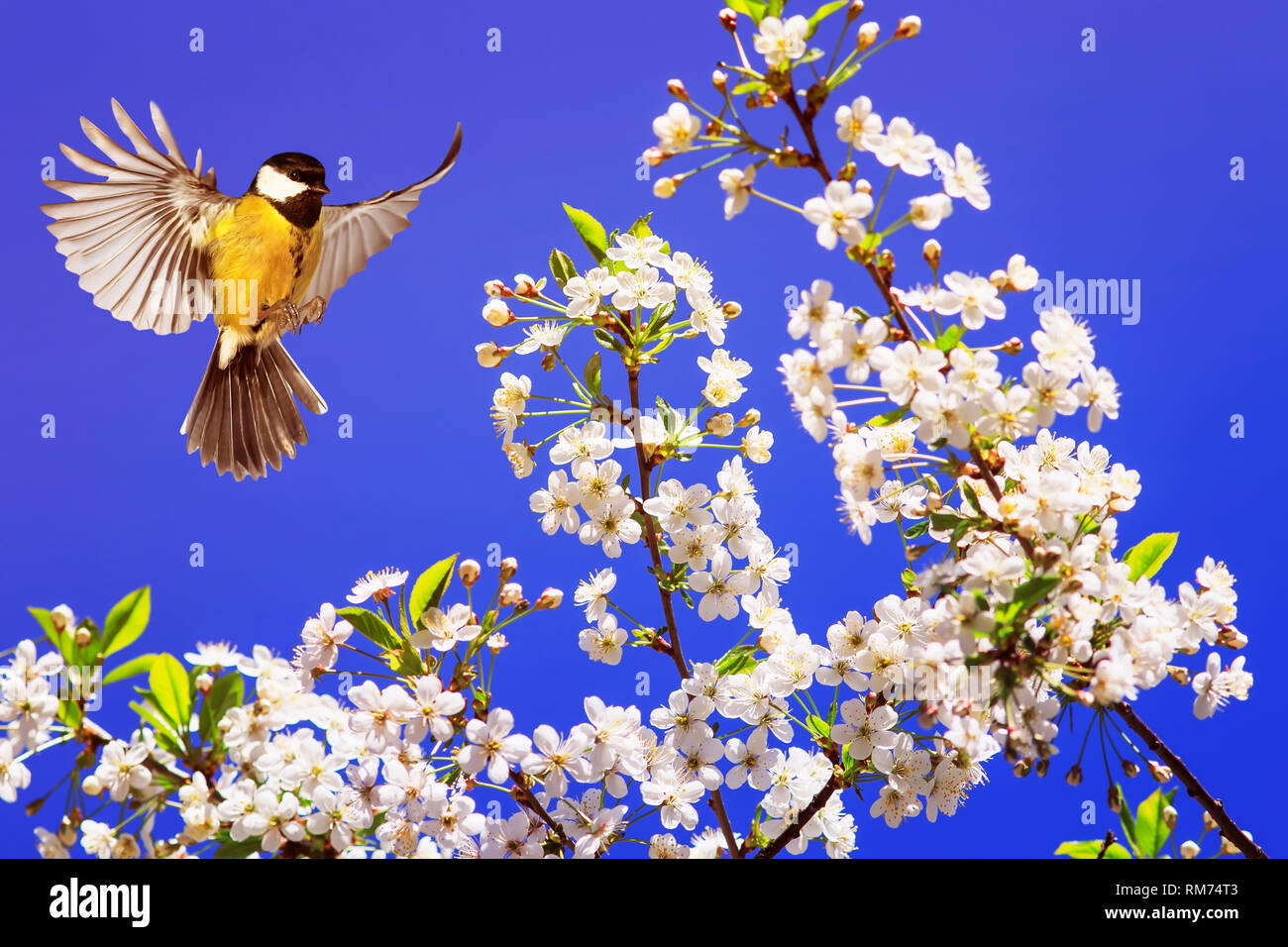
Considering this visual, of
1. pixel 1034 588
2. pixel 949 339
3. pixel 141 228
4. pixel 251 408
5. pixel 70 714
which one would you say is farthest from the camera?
pixel 251 408

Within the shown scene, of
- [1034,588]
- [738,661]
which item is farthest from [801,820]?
[1034,588]

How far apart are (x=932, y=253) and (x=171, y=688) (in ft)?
5.12

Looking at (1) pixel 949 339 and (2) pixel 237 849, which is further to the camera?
(2) pixel 237 849

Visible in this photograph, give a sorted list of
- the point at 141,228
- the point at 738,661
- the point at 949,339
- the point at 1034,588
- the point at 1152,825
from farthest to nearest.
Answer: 1. the point at 141,228
2. the point at 738,661
3. the point at 1152,825
4. the point at 949,339
5. the point at 1034,588

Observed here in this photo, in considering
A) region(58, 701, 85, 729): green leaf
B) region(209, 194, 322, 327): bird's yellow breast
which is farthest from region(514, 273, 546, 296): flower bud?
region(209, 194, 322, 327): bird's yellow breast

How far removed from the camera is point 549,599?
177 cm

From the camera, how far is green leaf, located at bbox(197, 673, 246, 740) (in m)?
1.59

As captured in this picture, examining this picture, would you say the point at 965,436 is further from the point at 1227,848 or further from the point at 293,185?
the point at 293,185

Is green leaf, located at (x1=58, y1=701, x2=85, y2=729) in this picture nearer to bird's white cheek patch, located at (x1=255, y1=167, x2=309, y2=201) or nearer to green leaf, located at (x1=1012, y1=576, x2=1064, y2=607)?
green leaf, located at (x1=1012, y1=576, x2=1064, y2=607)

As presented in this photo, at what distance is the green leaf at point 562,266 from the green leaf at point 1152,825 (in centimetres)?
159

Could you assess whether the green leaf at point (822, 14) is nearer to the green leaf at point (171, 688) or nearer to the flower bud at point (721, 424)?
the flower bud at point (721, 424)
